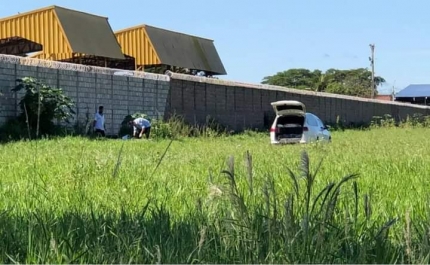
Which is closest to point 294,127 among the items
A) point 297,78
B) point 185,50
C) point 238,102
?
point 238,102

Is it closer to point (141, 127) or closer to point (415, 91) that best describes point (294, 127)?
point (141, 127)

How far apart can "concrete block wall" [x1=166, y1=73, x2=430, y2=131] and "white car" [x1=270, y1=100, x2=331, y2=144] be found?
647cm

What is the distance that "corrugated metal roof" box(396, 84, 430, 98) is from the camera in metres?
75.9

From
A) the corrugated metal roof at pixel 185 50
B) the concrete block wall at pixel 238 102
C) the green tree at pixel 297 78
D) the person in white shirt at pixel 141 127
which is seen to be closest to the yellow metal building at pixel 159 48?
the corrugated metal roof at pixel 185 50

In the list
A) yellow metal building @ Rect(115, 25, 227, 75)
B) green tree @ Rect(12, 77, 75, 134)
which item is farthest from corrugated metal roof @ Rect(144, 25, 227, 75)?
green tree @ Rect(12, 77, 75, 134)

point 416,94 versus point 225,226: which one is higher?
point 416,94

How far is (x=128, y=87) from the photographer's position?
24094 millimetres

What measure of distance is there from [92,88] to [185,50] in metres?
21.5

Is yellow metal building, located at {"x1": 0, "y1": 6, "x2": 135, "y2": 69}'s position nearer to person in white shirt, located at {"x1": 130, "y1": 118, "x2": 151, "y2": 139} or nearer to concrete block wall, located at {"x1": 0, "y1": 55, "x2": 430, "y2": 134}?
concrete block wall, located at {"x1": 0, "y1": 55, "x2": 430, "y2": 134}

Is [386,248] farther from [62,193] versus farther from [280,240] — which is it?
[62,193]

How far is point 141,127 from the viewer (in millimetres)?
21922

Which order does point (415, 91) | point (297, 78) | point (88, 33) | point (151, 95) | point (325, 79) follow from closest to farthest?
1. point (151, 95)
2. point (88, 33)
3. point (415, 91)
4. point (325, 79)
5. point (297, 78)

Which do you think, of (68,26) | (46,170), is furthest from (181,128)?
(46,170)

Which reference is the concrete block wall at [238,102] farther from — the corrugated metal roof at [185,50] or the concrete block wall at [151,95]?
the corrugated metal roof at [185,50]
